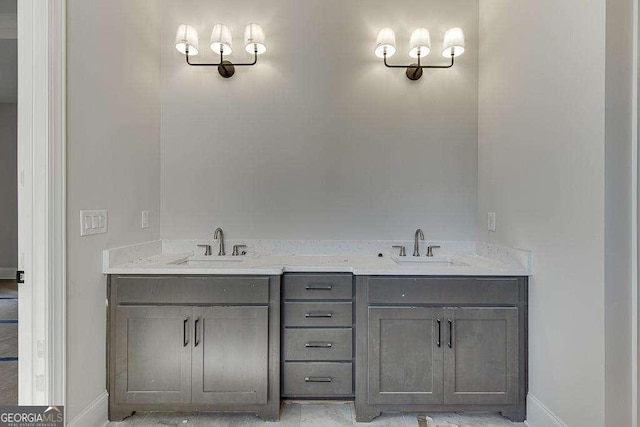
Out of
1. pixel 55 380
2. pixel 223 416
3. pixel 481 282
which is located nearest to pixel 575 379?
pixel 481 282

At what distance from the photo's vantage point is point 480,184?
2.33 m

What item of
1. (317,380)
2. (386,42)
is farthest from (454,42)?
(317,380)

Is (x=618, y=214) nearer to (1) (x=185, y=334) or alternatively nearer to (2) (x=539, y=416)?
(2) (x=539, y=416)

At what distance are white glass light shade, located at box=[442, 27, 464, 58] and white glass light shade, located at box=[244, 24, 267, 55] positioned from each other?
4.15 ft

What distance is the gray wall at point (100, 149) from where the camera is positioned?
5.06 feet

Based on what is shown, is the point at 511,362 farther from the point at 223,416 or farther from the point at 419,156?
the point at 223,416

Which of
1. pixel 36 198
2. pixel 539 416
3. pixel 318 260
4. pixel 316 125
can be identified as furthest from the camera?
pixel 316 125

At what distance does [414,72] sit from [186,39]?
5.24 ft

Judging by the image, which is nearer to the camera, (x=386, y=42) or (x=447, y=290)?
(x=447, y=290)

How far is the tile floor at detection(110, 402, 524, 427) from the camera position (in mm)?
1758

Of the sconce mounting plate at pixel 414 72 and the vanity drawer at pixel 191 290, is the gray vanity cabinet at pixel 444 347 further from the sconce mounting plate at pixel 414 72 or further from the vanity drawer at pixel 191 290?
the sconce mounting plate at pixel 414 72

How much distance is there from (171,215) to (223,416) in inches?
54.0

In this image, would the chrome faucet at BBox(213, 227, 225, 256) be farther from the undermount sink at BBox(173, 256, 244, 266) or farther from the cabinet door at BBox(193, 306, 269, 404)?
the cabinet door at BBox(193, 306, 269, 404)

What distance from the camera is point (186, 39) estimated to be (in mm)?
2180
